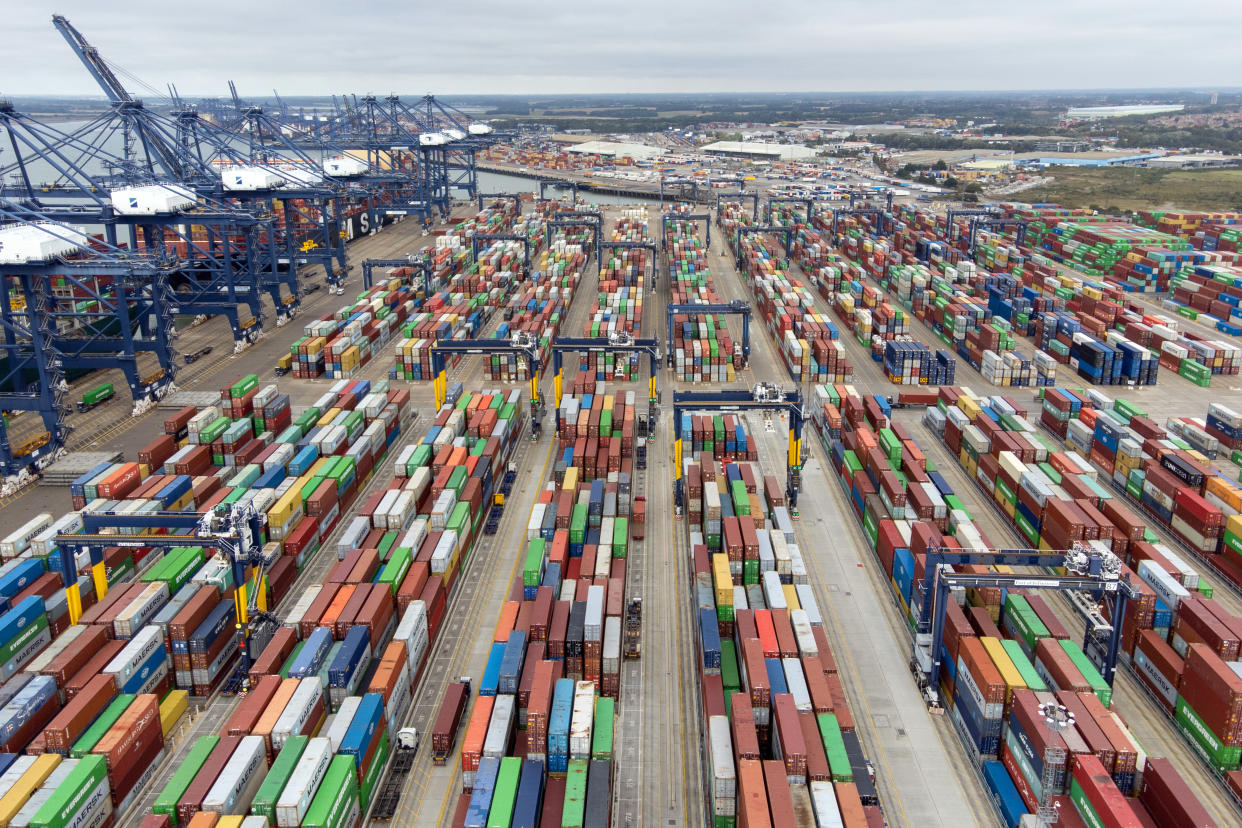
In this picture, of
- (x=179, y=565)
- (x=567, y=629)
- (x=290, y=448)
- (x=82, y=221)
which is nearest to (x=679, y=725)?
(x=567, y=629)

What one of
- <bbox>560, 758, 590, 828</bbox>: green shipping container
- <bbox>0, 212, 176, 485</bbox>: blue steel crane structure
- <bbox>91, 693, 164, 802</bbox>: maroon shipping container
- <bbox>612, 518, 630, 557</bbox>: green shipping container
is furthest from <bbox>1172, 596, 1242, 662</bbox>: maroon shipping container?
<bbox>0, 212, 176, 485</bbox>: blue steel crane structure

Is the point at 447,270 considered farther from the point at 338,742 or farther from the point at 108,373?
the point at 338,742

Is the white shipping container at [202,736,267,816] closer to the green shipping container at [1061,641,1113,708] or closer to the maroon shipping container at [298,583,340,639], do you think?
the maroon shipping container at [298,583,340,639]

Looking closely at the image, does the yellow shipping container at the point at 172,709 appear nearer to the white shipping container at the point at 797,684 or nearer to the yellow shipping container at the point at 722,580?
the yellow shipping container at the point at 722,580

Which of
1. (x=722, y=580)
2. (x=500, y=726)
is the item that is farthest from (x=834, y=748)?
(x=500, y=726)

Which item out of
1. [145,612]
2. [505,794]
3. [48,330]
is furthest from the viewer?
[48,330]

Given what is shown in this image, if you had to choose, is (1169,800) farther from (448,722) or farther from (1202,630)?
(448,722)

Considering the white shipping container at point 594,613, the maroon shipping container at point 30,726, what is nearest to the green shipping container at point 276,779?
the maroon shipping container at point 30,726
